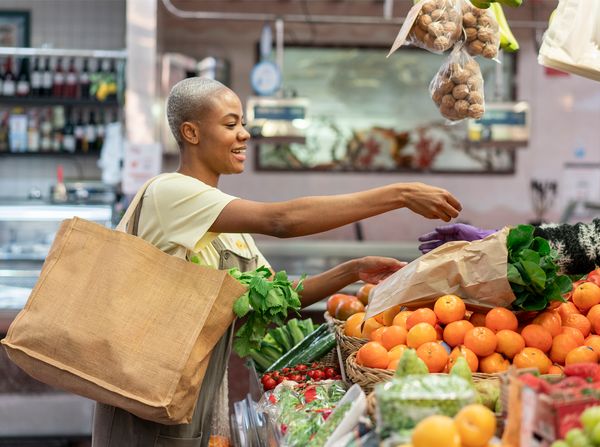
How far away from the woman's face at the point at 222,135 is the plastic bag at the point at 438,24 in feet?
2.15

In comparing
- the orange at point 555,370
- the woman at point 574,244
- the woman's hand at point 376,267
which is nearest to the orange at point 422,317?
the orange at point 555,370

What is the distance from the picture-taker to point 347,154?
8.51 m

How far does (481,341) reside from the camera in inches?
86.7

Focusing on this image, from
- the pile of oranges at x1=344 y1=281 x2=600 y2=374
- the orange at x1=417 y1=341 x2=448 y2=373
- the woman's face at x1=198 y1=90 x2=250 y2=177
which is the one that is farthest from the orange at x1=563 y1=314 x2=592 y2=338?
the woman's face at x1=198 y1=90 x2=250 y2=177

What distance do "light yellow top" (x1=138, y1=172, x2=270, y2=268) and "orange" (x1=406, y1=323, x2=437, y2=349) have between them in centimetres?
65

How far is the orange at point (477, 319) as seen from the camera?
7.91 ft

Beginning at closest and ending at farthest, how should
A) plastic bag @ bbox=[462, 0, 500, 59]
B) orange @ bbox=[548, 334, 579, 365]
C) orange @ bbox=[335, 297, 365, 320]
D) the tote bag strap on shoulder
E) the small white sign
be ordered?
orange @ bbox=[548, 334, 579, 365]
the tote bag strap on shoulder
plastic bag @ bbox=[462, 0, 500, 59]
orange @ bbox=[335, 297, 365, 320]
the small white sign

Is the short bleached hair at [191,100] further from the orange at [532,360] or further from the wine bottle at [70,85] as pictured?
the wine bottle at [70,85]

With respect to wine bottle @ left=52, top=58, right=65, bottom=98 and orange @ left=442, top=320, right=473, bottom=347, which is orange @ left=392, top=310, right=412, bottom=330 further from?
wine bottle @ left=52, top=58, right=65, bottom=98

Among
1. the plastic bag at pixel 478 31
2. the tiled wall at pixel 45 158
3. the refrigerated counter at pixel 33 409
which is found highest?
the plastic bag at pixel 478 31

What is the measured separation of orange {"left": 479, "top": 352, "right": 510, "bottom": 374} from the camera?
2203 millimetres

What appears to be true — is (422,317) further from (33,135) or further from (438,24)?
(33,135)

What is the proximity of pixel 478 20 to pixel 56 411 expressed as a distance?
2.81 metres

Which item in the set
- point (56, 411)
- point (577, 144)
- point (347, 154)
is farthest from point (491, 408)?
point (577, 144)
